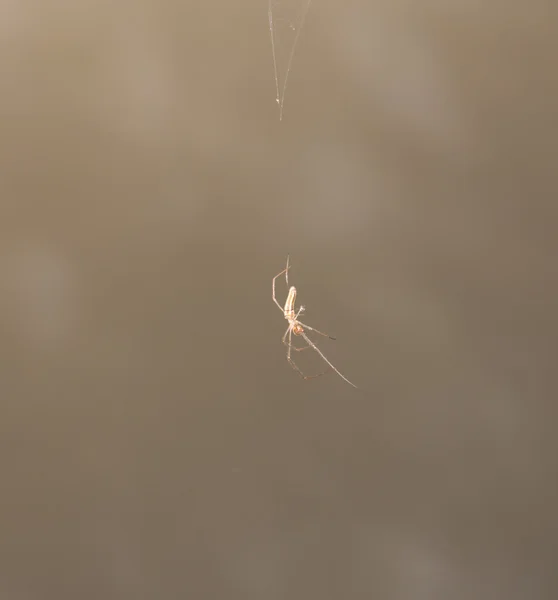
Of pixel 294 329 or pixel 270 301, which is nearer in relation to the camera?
pixel 294 329

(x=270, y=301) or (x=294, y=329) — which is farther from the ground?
(x=270, y=301)

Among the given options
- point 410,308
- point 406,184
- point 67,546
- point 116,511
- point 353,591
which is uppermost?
point 406,184

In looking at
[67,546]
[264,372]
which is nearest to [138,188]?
[264,372]

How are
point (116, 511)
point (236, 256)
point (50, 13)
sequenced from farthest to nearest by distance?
point (116, 511) < point (236, 256) < point (50, 13)

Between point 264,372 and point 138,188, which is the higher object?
point 138,188

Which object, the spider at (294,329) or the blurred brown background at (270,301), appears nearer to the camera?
the spider at (294,329)

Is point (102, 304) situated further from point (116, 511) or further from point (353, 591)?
point (353, 591)

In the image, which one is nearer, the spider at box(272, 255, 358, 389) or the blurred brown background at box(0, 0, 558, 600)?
the spider at box(272, 255, 358, 389)

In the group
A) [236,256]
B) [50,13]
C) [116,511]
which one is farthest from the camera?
[116,511]
